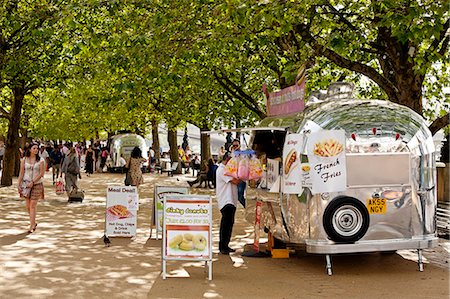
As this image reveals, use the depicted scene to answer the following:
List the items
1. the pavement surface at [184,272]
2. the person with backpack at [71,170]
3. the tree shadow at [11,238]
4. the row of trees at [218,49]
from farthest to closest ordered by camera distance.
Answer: the person with backpack at [71,170] → the tree shadow at [11,238] → the row of trees at [218,49] → the pavement surface at [184,272]

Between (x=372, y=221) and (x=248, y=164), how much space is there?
7.66ft

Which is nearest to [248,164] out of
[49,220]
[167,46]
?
[167,46]

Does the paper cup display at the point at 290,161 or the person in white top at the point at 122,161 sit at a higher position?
the person in white top at the point at 122,161

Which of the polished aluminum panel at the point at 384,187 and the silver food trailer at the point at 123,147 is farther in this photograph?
the silver food trailer at the point at 123,147

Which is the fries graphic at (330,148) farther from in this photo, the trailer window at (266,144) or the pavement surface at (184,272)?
the trailer window at (266,144)

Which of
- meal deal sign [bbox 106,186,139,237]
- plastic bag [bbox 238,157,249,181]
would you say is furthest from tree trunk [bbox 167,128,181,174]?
plastic bag [bbox 238,157,249,181]

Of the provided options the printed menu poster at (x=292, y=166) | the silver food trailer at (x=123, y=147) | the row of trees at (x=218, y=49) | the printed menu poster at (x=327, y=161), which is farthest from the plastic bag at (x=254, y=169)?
the silver food trailer at (x=123, y=147)

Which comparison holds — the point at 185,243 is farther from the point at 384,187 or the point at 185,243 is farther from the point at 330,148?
the point at 384,187

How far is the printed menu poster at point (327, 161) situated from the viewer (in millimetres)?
9961

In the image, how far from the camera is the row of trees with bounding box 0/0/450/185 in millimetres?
12164

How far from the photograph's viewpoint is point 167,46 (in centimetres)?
1307

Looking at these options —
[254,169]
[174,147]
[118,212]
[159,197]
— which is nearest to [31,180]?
[118,212]

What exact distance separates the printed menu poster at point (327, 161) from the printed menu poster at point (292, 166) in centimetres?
21

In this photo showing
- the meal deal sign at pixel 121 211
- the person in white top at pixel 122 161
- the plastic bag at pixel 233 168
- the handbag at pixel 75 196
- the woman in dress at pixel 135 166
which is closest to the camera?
the plastic bag at pixel 233 168
